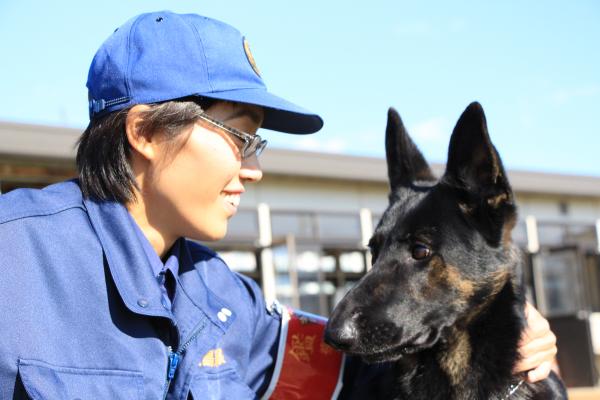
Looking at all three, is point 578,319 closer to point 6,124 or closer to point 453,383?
point 6,124

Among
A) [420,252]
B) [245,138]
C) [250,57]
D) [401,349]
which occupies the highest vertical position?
[250,57]

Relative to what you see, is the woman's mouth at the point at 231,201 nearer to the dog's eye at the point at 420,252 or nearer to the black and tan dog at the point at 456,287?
the black and tan dog at the point at 456,287

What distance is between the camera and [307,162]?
50.4 ft

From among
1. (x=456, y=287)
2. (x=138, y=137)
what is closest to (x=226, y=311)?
(x=138, y=137)

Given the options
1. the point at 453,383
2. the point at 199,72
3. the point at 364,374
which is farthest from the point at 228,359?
the point at 199,72

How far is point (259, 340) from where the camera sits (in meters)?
2.87

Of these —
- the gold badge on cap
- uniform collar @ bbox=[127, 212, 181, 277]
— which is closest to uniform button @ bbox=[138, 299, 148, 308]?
uniform collar @ bbox=[127, 212, 181, 277]

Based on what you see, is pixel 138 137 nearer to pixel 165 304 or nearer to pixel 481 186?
pixel 165 304

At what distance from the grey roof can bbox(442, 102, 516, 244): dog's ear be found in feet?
11.8

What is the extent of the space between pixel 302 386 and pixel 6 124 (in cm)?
1018

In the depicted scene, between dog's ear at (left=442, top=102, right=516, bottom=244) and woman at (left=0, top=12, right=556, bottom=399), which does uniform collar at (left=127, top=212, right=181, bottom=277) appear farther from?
dog's ear at (left=442, top=102, right=516, bottom=244)

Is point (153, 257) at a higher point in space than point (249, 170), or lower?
lower

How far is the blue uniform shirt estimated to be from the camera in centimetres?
203

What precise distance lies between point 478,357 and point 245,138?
116cm
